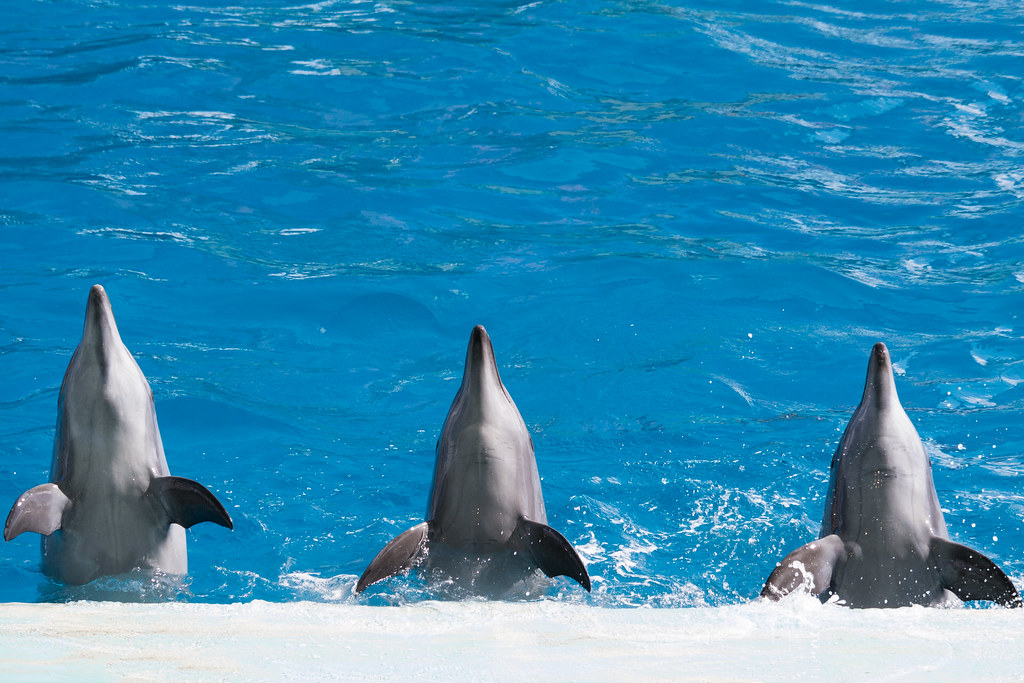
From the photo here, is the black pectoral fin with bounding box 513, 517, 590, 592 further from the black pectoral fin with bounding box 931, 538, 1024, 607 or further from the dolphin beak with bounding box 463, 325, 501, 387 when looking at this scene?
the black pectoral fin with bounding box 931, 538, 1024, 607

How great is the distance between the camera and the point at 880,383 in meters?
5.00

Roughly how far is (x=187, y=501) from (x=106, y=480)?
0.38m

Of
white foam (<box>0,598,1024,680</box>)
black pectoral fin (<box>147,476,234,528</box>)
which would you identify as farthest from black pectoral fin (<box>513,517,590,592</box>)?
black pectoral fin (<box>147,476,234,528</box>)

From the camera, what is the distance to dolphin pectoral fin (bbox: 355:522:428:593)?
181 inches

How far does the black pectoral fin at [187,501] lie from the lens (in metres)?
4.91

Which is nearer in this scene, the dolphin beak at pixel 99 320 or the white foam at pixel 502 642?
the white foam at pixel 502 642

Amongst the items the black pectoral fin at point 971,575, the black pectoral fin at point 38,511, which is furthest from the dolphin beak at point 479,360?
the black pectoral fin at point 971,575

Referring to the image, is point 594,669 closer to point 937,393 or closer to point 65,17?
point 937,393

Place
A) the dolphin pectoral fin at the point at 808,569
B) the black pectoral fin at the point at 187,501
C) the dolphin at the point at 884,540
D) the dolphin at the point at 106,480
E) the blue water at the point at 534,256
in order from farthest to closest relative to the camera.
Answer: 1. the blue water at the point at 534,256
2. the dolphin at the point at 106,480
3. the black pectoral fin at the point at 187,501
4. the dolphin at the point at 884,540
5. the dolphin pectoral fin at the point at 808,569

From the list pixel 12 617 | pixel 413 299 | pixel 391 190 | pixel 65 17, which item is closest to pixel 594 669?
pixel 12 617

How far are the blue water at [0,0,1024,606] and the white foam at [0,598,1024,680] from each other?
0.78 meters

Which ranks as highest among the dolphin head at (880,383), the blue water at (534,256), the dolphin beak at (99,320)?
the dolphin beak at (99,320)

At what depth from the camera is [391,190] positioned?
11.2m

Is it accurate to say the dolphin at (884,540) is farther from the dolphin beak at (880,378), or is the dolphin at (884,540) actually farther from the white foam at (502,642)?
the white foam at (502,642)
